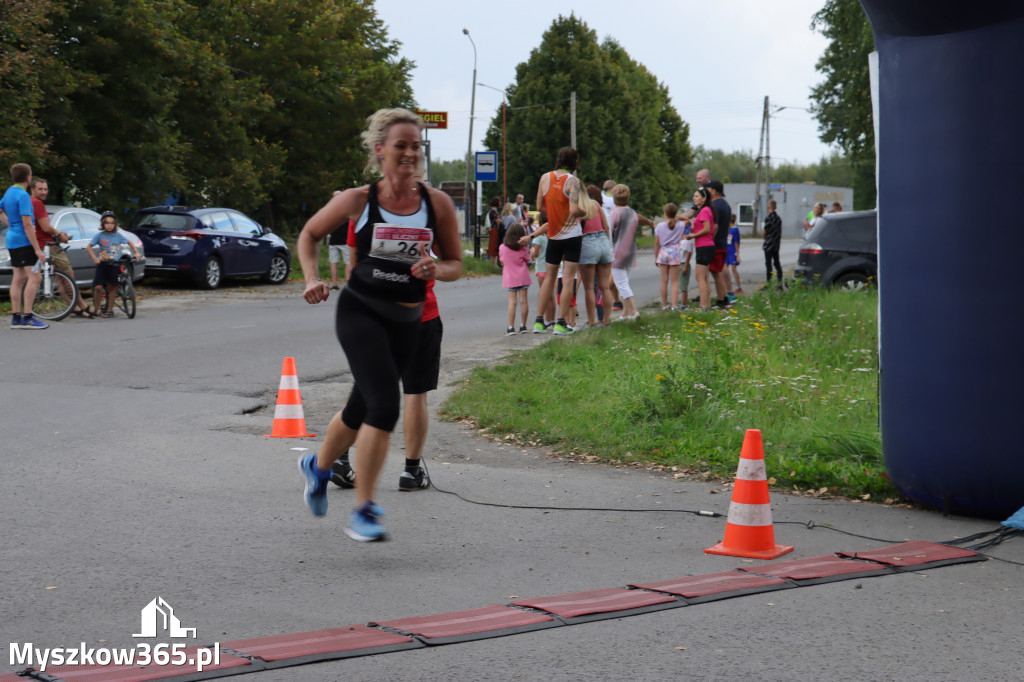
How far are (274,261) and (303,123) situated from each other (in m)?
9.02

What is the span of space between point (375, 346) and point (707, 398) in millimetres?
3823

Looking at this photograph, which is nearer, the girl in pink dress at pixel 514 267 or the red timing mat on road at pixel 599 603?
the red timing mat on road at pixel 599 603

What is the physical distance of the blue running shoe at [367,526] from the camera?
481cm

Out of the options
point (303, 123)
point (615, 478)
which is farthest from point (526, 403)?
point (303, 123)

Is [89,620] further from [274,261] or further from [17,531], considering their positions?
[274,261]

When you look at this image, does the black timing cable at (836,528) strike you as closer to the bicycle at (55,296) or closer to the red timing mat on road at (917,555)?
the red timing mat on road at (917,555)

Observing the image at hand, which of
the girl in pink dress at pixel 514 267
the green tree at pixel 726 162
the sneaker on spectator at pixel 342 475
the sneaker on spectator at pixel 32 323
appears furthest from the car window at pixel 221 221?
the green tree at pixel 726 162

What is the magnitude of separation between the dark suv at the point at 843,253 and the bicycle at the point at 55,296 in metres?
10.6

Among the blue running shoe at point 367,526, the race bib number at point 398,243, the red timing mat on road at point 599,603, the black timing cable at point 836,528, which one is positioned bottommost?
the black timing cable at point 836,528

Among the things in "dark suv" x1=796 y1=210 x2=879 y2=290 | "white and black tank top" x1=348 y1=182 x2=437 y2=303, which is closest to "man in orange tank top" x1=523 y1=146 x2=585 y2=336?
"dark suv" x1=796 y1=210 x2=879 y2=290

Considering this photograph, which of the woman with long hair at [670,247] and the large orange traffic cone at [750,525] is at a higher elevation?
the woman with long hair at [670,247]

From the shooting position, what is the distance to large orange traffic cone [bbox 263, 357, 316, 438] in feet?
25.4

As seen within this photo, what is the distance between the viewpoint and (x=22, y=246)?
14.4 meters

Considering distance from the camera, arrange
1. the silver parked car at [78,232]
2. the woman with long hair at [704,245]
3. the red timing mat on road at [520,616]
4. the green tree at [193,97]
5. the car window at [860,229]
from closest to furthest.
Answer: the red timing mat on road at [520,616] → the woman with long hair at [704,245] → the car window at [860,229] → the silver parked car at [78,232] → the green tree at [193,97]
